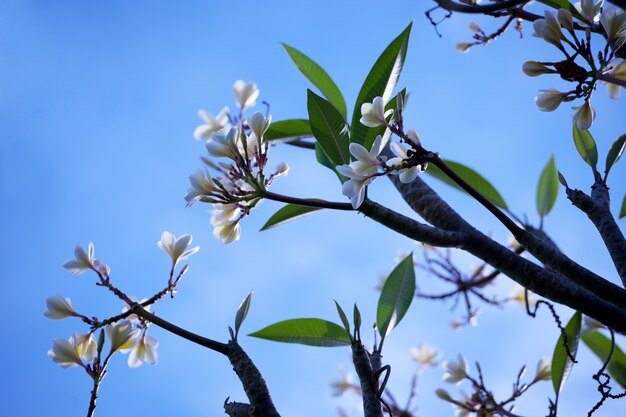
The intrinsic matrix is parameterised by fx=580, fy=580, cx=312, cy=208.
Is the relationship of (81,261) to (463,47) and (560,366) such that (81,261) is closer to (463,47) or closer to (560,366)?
(560,366)

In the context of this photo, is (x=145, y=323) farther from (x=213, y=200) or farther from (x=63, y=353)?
(x=213, y=200)

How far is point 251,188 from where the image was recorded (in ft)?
4.13

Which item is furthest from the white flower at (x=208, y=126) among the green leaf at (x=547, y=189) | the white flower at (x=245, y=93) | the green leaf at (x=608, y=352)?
the green leaf at (x=608, y=352)

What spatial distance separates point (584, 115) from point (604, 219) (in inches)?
10.2

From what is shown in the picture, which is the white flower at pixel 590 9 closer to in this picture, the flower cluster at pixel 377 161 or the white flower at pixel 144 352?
the flower cluster at pixel 377 161

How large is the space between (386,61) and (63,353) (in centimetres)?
93

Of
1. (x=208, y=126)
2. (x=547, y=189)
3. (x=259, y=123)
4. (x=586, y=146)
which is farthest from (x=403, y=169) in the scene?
(x=547, y=189)

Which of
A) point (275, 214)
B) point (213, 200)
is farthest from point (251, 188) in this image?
point (275, 214)

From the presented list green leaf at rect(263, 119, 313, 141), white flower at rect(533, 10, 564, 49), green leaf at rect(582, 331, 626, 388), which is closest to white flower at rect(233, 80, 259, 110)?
green leaf at rect(263, 119, 313, 141)

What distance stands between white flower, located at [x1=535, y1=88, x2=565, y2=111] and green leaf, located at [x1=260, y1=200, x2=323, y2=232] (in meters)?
0.57

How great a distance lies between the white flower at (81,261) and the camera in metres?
1.33

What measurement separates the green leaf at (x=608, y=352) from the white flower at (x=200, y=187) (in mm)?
1121

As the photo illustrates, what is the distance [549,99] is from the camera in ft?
3.82

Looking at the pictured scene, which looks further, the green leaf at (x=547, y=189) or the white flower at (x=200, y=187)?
the green leaf at (x=547, y=189)
